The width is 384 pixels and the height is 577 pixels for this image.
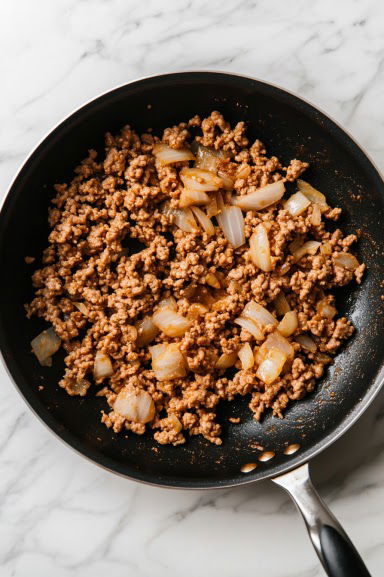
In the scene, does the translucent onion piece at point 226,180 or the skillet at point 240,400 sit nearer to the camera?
the skillet at point 240,400

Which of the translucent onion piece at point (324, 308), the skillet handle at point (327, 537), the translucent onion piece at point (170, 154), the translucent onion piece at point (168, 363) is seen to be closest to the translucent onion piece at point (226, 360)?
the translucent onion piece at point (168, 363)

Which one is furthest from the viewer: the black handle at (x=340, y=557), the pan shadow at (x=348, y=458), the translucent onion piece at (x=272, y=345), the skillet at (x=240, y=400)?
the pan shadow at (x=348, y=458)

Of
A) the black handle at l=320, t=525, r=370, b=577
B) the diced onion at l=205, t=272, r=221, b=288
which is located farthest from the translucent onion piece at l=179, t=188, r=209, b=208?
the black handle at l=320, t=525, r=370, b=577

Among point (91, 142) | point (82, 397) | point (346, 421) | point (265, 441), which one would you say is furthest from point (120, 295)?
point (346, 421)

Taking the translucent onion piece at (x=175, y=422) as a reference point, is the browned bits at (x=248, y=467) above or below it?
below

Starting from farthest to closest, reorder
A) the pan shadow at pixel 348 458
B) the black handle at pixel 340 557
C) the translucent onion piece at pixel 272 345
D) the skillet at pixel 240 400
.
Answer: the pan shadow at pixel 348 458 → the translucent onion piece at pixel 272 345 → the skillet at pixel 240 400 → the black handle at pixel 340 557

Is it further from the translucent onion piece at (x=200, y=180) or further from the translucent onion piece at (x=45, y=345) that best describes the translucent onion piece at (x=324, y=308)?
the translucent onion piece at (x=45, y=345)

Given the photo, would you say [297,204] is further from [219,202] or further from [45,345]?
[45,345]

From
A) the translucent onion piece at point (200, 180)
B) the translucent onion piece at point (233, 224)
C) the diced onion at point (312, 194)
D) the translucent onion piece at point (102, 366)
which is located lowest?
the translucent onion piece at point (102, 366)
